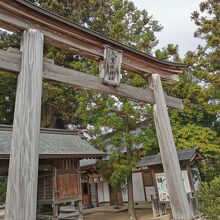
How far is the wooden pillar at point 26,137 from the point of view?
10.6 ft

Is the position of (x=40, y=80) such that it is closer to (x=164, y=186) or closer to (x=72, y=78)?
(x=72, y=78)

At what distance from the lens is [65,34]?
4547 mm

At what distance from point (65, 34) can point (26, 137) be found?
206 centimetres

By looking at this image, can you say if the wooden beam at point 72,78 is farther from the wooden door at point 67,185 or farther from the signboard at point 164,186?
the wooden door at point 67,185

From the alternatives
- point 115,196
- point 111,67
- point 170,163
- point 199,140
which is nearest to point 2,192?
point 115,196

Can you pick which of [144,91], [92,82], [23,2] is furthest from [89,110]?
[23,2]

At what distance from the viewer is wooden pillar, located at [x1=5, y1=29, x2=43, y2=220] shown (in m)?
3.22

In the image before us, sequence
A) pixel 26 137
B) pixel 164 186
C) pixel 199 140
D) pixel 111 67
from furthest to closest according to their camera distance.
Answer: pixel 199 140 → pixel 164 186 → pixel 111 67 → pixel 26 137

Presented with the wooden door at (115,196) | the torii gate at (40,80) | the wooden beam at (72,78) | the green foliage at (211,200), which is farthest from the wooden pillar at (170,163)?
the wooden door at (115,196)

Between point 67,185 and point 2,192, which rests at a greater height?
point 2,192

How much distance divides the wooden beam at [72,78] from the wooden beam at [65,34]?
17.2 inches

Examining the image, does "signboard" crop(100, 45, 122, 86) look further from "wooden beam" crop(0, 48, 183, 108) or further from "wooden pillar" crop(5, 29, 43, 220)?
"wooden pillar" crop(5, 29, 43, 220)

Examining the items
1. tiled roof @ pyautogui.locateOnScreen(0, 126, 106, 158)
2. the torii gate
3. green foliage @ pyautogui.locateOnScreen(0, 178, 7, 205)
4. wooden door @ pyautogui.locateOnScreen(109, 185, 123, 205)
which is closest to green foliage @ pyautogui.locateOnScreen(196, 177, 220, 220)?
the torii gate

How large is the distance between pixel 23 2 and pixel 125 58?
2.39 metres
